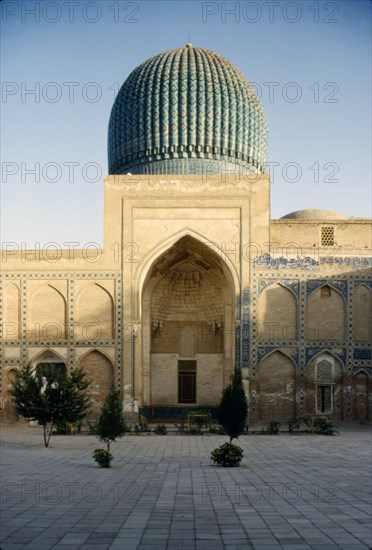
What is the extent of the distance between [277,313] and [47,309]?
21.1 ft

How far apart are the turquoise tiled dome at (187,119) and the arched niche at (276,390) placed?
21.2ft

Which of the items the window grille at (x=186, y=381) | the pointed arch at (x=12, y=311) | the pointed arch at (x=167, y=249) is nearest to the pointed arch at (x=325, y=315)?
the pointed arch at (x=167, y=249)

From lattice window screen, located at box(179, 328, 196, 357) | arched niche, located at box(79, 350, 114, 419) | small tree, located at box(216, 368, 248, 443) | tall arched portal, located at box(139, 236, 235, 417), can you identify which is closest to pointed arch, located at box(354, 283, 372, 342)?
tall arched portal, located at box(139, 236, 235, 417)

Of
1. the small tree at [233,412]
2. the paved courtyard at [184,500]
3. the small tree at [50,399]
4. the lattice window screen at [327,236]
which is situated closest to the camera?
the paved courtyard at [184,500]

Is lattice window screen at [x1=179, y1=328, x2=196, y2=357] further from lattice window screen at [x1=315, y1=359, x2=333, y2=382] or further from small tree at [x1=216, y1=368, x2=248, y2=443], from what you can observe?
small tree at [x1=216, y1=368, x2=248, y2=443]

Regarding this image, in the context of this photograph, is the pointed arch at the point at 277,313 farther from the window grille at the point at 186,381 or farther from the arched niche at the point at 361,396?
the window grille at the point at 186,381

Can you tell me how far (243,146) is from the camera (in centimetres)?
1817

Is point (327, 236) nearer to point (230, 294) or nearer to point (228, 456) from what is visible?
point (230, 294)

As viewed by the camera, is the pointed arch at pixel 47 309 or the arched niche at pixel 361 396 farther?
the pointed arch at pixel 47 309

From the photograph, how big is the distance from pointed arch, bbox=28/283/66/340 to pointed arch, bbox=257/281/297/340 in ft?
18.2

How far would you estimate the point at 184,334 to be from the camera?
702 inches

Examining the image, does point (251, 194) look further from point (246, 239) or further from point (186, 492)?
point (186, 492)

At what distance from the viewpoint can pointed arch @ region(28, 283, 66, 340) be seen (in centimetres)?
1572

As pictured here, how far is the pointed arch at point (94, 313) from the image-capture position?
15.6 meters
